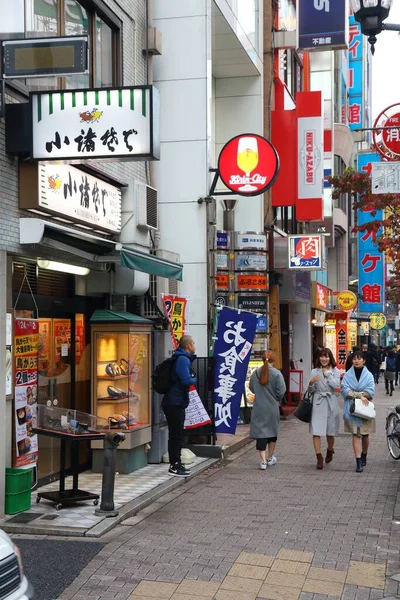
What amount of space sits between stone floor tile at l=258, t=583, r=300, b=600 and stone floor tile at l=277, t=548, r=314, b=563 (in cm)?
81

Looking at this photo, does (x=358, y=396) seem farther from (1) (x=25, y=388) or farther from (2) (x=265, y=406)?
(1) (x=25, y=388)

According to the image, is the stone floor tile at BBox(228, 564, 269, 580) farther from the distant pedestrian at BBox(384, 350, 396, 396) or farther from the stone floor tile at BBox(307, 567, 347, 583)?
the distant pedestrian at BBox(384, 350, 396, 396)

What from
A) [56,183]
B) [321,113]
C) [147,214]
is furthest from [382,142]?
[56,183]

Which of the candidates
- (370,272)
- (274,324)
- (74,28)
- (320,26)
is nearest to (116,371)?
(74,28)

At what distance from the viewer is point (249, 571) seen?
24.1ft

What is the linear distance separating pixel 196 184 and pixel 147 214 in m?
3.15

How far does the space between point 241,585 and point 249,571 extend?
0.39 m

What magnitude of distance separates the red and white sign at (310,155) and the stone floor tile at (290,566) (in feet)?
47.8

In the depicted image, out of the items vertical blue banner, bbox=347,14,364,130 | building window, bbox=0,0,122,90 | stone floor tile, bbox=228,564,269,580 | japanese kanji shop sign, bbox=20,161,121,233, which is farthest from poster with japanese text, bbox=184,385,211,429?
vertical blue banner, bbox=347,14,364,130

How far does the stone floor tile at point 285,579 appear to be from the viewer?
697 centimetres

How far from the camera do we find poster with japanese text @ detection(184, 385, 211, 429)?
13.5m

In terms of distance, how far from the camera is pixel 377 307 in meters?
43.8

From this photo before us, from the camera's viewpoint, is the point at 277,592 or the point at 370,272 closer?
the point at 277,592

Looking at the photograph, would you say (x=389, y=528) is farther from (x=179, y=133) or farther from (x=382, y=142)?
(x=382, y=142)
